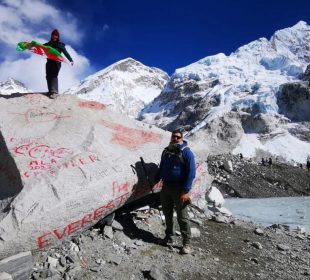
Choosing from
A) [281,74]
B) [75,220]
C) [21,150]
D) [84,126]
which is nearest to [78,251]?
[75,220]

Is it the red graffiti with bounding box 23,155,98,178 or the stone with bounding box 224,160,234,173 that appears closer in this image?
the red graffiti with bounding box 23,155,98,178

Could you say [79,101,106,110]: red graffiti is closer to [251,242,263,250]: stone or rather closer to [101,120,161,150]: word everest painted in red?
[101,120,161,150]: word everest painted in red

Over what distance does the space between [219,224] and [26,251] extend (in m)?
5.51

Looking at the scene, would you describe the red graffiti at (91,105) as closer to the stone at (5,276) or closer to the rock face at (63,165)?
the rock face at (63,165)

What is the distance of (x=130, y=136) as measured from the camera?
927 centimetres

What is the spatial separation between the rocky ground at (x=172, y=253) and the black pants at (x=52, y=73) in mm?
4369

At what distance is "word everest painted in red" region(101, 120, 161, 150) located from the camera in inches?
347

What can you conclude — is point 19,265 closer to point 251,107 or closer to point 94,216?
point 94,216

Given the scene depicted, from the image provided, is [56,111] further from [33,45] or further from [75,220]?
[75,220]

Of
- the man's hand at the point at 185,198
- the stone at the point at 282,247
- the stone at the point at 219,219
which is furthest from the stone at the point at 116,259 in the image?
the stone at the point at 219,219

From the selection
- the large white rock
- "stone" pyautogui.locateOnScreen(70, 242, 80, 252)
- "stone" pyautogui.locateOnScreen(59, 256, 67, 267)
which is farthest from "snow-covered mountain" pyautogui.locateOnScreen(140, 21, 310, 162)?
"stone" pyautogui.locateOnScreen(59, 256, 67, 267)

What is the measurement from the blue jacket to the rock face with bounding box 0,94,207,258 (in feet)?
2.88

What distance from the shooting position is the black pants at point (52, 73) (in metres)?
10.6

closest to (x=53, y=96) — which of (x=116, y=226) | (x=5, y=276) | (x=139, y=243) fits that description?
(x=116, y=226)
